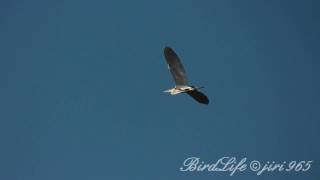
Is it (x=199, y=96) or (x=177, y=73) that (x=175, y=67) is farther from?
(x=199, y=96)

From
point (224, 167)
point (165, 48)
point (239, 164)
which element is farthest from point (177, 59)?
point (239, 164)

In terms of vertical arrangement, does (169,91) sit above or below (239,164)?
below

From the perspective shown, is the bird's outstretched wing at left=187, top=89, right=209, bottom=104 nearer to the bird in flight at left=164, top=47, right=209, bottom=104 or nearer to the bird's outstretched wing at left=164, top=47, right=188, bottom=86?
the bird in flight at left=164, top=47, right=209, bottom=104

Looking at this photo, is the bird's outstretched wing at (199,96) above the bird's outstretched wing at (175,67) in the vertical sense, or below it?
below

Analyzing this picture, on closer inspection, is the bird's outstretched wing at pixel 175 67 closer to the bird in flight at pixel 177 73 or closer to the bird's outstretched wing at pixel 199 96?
the bird in flight at pixel 177 73

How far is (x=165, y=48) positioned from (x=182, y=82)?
63.1 inches

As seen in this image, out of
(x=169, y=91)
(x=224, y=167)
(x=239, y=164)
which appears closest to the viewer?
(x=169, y=91)

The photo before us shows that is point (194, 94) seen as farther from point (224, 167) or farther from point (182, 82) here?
point (224, 167)

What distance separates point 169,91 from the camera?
31.1 meters

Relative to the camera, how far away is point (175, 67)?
31.3 m

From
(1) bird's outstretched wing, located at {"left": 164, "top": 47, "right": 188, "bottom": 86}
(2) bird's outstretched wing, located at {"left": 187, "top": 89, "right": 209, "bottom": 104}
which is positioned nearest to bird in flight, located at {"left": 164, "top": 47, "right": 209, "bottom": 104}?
(1) bird's outstretched wing, located at {"left": 164, "top": 47, "right": 188, "bottom": 86}

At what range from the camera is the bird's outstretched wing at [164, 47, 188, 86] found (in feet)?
103

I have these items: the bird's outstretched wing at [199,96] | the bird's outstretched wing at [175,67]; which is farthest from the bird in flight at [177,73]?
the bird's outstretched wing at [199,96]

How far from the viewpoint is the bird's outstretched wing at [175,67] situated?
103 feet
